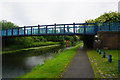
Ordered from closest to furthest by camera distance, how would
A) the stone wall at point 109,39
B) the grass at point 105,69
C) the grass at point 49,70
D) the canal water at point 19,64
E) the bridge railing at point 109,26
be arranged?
the grass at point 105,69 < the grass at point 49,70 < the canal water at point 19,64 < the stone wall at point 109,39 < the bridge railing at point 109,26

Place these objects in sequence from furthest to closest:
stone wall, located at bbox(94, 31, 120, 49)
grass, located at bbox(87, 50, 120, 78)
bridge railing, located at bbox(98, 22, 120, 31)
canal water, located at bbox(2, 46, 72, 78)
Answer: bridge railing, located at bbox(98, 22, 120, 31) < stone wall, located at bbox(94, 31, 120, 49) < canal water, located at bbox(2, 46, 72, 78) < grass, located at bbox(87, 50, 120, 78)

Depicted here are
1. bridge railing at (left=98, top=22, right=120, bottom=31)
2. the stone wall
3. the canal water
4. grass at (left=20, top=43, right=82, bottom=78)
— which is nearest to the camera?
grass at (left=20, top=43, right=82, bottom=78)

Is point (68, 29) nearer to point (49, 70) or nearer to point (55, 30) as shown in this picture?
point (55, 30)

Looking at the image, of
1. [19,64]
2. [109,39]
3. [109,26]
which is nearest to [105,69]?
[19,64]

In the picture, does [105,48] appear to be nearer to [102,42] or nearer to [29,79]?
[102,42]

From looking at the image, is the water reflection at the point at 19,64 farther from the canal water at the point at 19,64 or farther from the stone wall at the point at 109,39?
the stone wall at the point at 109,39

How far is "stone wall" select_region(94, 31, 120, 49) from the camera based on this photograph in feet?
→ 61.8

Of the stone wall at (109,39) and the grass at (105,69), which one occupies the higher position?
the stone wall at (109,39)

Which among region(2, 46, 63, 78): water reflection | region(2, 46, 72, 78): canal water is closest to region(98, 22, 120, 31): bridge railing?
region(2, 46, 72, 78): canal water

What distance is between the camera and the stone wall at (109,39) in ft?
61.8

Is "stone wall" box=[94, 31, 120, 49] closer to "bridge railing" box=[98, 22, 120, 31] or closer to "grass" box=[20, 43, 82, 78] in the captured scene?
"bridge railing" box=[98, 22, 120, 31]

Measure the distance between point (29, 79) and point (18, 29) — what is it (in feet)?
79.1

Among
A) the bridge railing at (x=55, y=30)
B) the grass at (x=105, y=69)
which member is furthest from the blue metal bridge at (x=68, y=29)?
the grass at (x=105, y=69)

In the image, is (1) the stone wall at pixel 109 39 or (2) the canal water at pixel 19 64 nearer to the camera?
(2) the canal water at pixel 19 64
